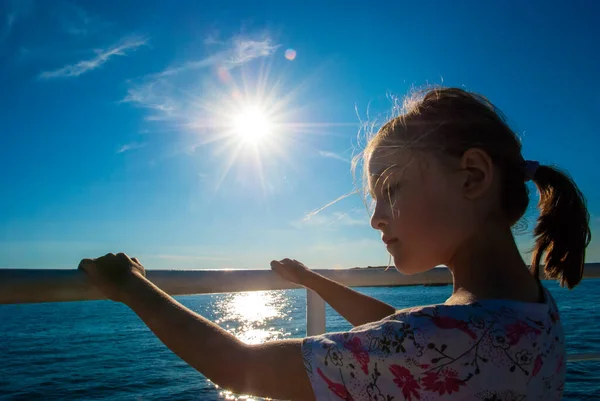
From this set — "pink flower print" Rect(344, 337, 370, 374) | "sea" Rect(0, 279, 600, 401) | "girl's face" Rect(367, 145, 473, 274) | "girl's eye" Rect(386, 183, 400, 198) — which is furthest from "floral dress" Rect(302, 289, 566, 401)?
"sea" Rect(0, 279, 600, 401)

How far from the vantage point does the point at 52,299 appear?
117 centimetres

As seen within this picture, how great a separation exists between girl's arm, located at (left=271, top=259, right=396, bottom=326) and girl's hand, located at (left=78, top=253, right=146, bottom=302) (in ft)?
1.94

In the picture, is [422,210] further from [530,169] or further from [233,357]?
[233,357]

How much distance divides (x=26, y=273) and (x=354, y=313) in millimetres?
971

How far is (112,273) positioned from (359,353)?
71cm

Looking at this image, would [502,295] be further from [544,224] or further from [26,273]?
[26,273]

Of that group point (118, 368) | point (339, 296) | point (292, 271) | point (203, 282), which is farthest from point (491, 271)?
point (118, 368)

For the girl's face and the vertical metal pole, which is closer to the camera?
the girl's face

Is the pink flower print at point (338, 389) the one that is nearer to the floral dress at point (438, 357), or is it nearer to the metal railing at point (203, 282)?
the floral dress at point (438, 357)

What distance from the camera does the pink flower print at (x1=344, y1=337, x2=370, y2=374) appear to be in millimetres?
875

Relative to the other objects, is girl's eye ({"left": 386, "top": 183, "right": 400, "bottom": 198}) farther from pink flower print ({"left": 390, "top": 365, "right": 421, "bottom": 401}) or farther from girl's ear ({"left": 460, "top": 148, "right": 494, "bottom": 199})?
pink flower print ({"left": 390, "top": 365, "right": 421, "bottom": 401})

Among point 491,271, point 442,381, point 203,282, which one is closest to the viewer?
point 442,381

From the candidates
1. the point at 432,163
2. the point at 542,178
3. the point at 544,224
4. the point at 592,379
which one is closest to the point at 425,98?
the point at 432,163

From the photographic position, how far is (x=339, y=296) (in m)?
1.53
